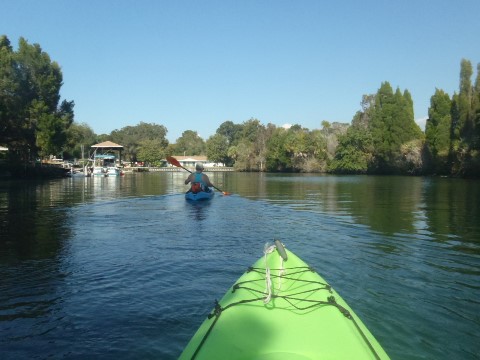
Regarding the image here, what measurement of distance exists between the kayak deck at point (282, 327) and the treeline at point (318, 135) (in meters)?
44.1

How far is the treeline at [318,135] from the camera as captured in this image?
48438mm

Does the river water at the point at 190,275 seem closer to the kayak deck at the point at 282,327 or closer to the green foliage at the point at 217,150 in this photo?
the kayak deck at the point at 282,327

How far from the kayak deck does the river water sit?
1095 millimetres

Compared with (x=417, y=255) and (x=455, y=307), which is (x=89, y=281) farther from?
(x=417, y=255)

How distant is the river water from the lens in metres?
5.34

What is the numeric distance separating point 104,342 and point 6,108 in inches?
1727

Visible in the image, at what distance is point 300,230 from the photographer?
13.6 metres

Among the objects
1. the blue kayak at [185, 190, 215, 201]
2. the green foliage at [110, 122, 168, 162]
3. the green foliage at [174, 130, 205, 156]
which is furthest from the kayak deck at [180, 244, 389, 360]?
the green foliage at [174, 130, 205, 156]

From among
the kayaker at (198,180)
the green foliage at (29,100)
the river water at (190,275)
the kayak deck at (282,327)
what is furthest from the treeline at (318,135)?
the kayak deck at (282,327)

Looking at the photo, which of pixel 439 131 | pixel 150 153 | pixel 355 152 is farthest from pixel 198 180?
pixel 150 153

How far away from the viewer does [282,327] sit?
161 inches

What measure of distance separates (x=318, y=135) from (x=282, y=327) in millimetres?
87764

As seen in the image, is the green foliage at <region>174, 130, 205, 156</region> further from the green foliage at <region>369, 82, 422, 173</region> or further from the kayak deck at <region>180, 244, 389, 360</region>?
the kayak deck at <region>180, 244, 389, 360</region>

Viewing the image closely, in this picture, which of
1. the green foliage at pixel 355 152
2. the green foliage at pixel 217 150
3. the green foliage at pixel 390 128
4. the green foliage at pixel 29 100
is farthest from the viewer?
the green foliage at pixel 217 150
